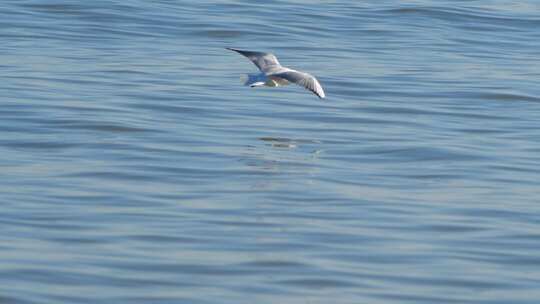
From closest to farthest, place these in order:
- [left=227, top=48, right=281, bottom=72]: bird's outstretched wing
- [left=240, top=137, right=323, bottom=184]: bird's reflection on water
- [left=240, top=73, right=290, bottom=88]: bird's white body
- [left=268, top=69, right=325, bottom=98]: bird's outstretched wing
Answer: [left=240, top=137, right=323, bottom=184]: bird's reflection on water, [left=268, top=69, right=325, bottom=98]: bird's outstretched wing, [left=240, top=73, right=290, bottom=88]: bird's white body, [left=227, top=48, right=281, bottom=72]: bird's outstretched wing

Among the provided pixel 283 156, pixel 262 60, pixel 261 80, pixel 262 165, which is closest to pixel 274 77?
pixel 261 80

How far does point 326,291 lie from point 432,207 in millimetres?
2284

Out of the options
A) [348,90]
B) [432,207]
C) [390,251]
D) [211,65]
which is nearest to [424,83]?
[348,90]

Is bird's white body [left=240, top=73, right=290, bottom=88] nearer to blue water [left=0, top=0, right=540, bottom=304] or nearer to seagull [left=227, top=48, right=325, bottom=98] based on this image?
seagull [left=227, top=48, right=325, bottom=98]

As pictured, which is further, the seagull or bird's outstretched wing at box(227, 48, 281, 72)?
bird's outstretched wing at box(227, 48, 281, 72)

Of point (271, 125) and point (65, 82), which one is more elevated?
point (65, 82)

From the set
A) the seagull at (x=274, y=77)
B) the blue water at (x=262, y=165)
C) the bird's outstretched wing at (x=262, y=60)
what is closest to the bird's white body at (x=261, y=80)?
the seagull at (x=274, y=77)

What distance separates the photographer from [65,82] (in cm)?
1490

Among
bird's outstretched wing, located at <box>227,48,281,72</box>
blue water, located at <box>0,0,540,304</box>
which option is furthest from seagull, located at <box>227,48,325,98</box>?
blue water, located at <box>0,0,540,304</box>

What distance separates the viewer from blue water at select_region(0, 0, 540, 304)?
827cm

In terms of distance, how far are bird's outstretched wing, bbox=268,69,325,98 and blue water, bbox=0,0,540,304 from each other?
444 millimetres

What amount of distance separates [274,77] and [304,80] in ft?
1.62

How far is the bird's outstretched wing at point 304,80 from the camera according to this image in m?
12.4

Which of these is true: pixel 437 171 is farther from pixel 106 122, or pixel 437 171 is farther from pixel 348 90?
pixel 348 90
